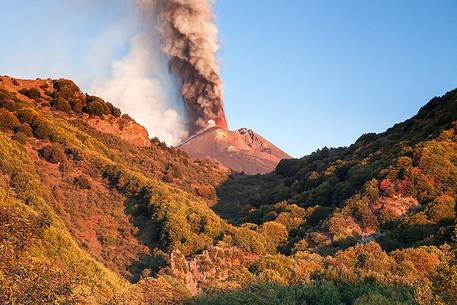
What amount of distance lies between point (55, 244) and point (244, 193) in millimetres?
33965

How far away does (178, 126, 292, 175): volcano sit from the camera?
104 meters

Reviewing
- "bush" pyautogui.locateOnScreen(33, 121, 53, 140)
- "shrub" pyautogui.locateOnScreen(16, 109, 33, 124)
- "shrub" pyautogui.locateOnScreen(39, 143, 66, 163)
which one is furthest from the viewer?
"shrub" pyautogui.locateOnScreen(16, 109, 33, 124)

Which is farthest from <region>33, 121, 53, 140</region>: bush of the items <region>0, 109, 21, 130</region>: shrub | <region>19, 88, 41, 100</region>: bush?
<region>19, 88, 41, 100</region>: bush

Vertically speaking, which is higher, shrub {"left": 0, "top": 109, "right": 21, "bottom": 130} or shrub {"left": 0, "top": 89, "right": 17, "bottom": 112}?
shrub {"left": 0, "top": 89, "right": 17, "bottom": 112}

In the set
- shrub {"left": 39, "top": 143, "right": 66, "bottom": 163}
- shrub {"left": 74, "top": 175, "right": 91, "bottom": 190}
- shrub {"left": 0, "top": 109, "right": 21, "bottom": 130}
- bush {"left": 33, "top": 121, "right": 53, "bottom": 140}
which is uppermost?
shrub {"left": 0, "top": 109, "right": 21, "bottom": 130}

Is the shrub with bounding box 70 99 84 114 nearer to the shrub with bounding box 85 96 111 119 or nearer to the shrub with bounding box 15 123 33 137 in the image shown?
the shrub with bounding box 85 96 111 119

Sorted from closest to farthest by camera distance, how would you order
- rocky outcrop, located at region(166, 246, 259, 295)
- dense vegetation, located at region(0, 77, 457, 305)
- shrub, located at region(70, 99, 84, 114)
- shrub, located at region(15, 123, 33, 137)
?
1. dense vegetation, located at region(0, 77, 457, 305)
2. rocky outcrop, located at region(166, 246, 259, 295)
3. shrub, located at region(15, 123, 33, 137)
4. shrub, located at region(70, 99, 84, 114)

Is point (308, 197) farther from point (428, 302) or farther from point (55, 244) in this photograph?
point (428, 302)

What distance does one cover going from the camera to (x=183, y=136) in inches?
4643

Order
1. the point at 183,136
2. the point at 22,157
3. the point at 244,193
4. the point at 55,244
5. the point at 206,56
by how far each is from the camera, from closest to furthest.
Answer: the point at 55,244 < the point at 22,157 < the point at 244,193 < the point at 206,56 < the point at 183,136

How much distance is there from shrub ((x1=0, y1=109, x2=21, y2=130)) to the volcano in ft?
177

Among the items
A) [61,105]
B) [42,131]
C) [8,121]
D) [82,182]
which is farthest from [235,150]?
[82,182]

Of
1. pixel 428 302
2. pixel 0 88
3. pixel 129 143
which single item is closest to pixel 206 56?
pixel 129 143

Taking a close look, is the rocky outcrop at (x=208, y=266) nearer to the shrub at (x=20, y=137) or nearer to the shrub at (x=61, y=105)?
the shrub at (x=20, y=137)
